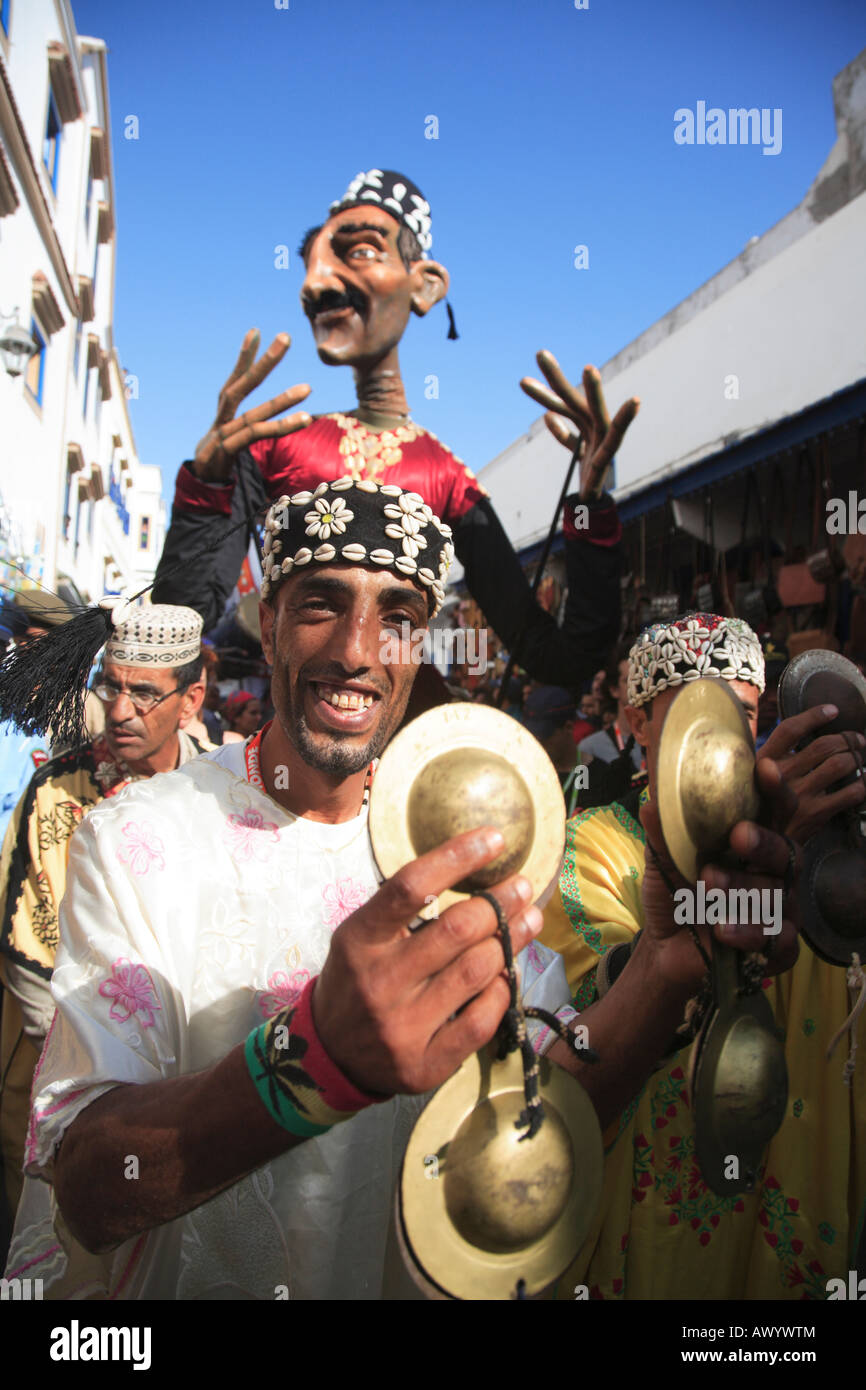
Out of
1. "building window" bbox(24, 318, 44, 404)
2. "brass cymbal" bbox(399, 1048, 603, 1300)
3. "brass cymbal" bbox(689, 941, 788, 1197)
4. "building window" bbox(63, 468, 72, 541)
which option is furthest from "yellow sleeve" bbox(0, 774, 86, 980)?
"building window" bbox(63, 468, 72, 541)

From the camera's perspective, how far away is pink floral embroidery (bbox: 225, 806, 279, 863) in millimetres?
1568

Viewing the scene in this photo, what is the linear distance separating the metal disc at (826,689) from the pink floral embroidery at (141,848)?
1.34m

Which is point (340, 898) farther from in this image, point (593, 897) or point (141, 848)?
point (593, 897)

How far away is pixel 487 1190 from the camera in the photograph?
40.1 inches

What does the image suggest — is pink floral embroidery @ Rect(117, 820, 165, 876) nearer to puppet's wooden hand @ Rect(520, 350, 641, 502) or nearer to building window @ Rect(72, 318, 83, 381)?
puppet's wooden hand @ Rect(520, 350, 641, 502)

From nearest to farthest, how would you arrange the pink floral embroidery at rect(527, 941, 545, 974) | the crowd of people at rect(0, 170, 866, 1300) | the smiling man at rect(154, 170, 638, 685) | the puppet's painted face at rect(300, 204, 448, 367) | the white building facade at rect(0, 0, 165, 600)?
the crowd of people at rect(0, 170, 866, 1300) < the pink floral embroidery at rect(527, 941, 545, 974) < the smiling man at rect(154, 170, 638, 685) < the puppet's painted face at rect(300, 204, 448, 367) < the white building facade at rect(0, 0, 165, 600)

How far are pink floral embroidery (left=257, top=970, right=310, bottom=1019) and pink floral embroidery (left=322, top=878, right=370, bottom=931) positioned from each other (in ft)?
0.36

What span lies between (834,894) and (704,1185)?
961 millimetres

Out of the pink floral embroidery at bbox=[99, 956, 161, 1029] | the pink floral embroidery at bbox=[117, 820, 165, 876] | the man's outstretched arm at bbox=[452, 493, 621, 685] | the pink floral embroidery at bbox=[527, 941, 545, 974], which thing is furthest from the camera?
the man's outstretched arm at bbox=[452, 493, 621, 685]

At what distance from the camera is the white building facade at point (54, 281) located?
1090cm

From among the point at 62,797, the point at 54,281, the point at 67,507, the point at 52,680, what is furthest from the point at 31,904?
the point at 67,507
